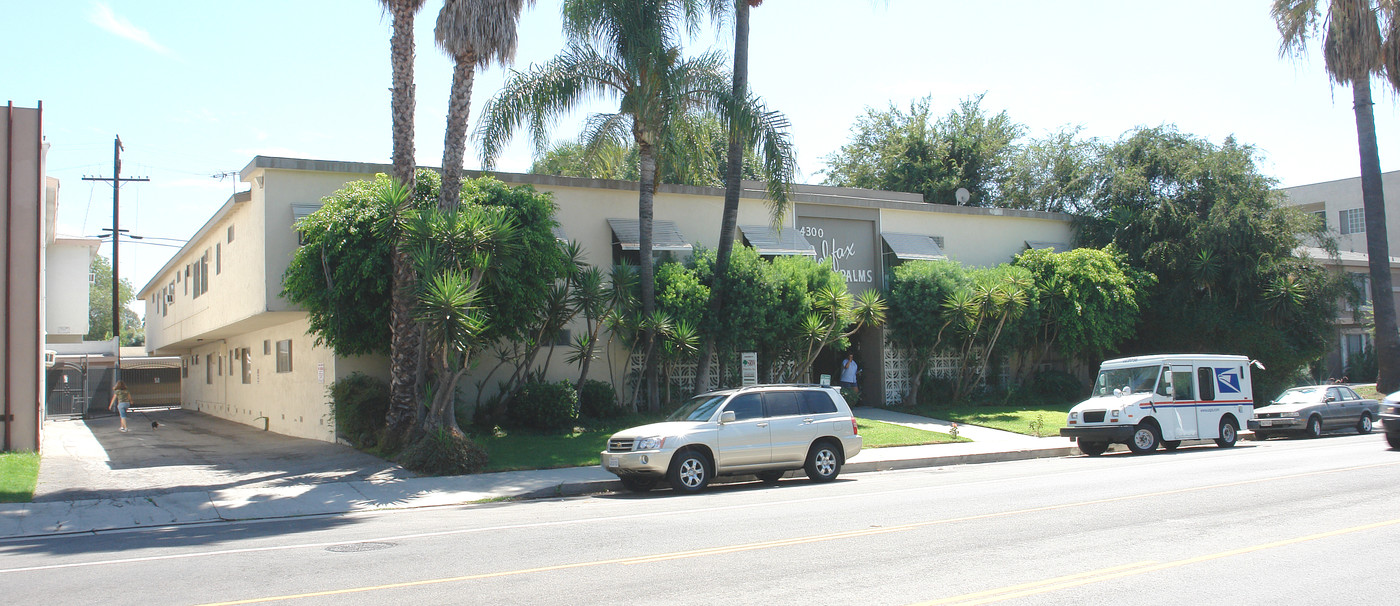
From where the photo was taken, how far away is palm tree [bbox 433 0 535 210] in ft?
55.7

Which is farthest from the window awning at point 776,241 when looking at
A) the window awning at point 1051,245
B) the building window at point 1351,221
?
the building window at point 1351,221

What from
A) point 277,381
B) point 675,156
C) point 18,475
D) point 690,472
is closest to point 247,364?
point 277,381

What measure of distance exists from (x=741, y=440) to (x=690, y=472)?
3.12 feet

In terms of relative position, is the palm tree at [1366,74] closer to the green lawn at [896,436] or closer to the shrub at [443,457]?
the green lawn at [896,436]

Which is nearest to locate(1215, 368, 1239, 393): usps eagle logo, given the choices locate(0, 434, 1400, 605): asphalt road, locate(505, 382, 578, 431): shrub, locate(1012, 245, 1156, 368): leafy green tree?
locate(0, 434, 1400, 605): asphalt road

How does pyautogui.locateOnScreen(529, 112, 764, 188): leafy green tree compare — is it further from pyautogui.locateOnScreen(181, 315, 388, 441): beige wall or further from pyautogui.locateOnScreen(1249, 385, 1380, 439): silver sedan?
pyautogui.locateOnScreen(1249, 385, 1380, 439): silver sedan

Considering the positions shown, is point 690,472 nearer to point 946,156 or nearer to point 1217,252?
point 1217,252

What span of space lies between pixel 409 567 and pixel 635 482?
6.43 m

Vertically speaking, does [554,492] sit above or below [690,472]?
below

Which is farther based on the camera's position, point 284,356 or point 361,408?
point 284,356

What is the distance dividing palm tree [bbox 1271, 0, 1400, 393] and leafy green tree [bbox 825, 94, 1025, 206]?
17.7 meters

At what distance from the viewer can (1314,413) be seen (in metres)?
21.7

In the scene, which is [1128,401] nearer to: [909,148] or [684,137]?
[684,137]

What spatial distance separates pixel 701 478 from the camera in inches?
543
